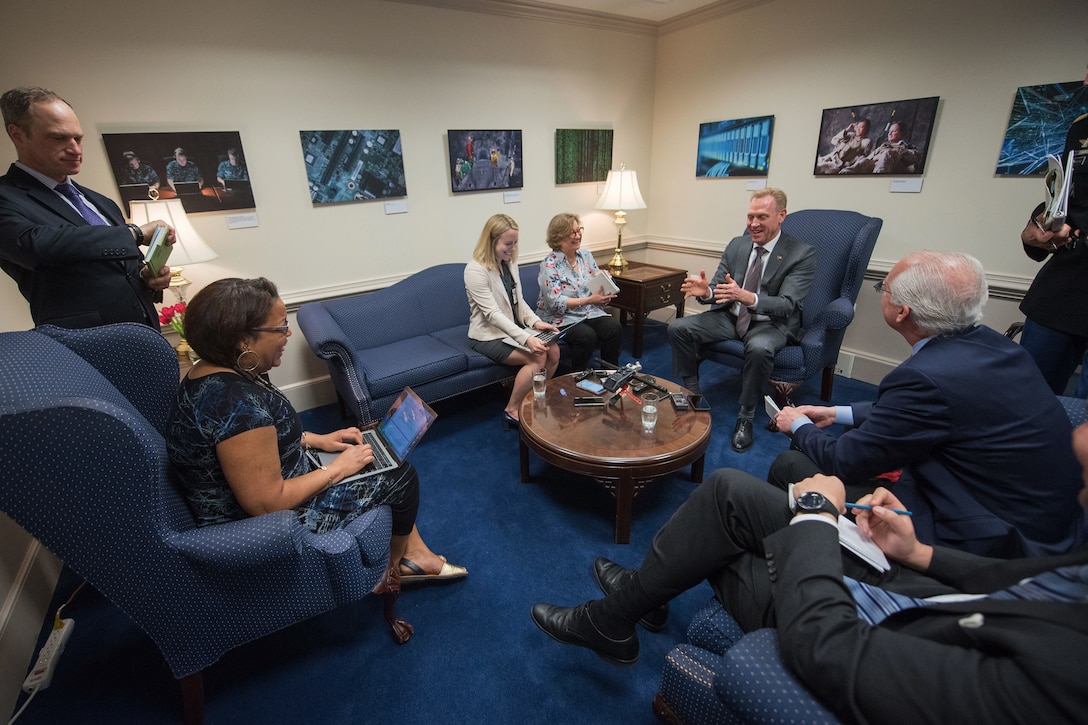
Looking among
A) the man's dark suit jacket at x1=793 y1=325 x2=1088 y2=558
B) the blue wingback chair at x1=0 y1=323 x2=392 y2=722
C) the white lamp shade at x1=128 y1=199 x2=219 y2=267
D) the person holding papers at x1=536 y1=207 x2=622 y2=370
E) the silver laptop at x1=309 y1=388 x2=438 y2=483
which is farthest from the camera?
the person holding papers at x1=536 y1=207 x2=622 y2=370

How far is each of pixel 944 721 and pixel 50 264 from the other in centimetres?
267

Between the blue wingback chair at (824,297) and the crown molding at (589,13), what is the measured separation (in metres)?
1.72

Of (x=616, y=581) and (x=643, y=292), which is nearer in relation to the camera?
(x=616, y=581)

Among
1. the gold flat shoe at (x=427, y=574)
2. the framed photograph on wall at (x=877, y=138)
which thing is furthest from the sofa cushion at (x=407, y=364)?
the framed photograph on wall at (x=877, y=138)

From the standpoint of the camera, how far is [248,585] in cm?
129

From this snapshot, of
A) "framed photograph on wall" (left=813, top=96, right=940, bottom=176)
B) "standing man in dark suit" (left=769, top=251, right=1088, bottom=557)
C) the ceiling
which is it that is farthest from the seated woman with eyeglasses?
"framed photograph on wall" (left=813, top=96, right=940, bottom=176)

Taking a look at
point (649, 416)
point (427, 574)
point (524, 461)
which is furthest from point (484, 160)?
point (427, 574)

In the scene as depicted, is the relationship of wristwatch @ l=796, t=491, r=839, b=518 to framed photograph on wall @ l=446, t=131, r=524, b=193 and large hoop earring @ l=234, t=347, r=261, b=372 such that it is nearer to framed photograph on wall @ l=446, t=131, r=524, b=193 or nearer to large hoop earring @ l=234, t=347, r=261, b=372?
large hoop earring @ l=234, t=347, r=261, b=372

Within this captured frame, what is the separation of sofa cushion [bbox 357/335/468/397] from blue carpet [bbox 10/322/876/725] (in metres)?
0.77

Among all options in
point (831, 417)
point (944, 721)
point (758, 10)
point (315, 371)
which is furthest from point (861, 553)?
point (758, 10)

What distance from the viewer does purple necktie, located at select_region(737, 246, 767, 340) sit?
2939 mm

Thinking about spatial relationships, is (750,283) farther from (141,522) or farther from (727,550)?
(141,522)

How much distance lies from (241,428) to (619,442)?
1347mm

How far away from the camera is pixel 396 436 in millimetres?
1699
